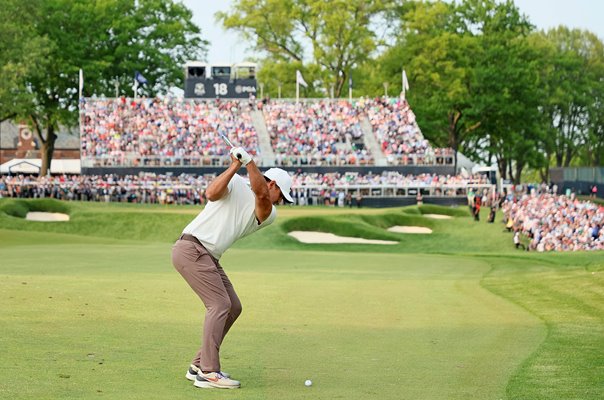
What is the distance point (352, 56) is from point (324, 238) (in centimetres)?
5881

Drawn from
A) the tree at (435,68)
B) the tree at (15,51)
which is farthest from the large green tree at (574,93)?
the tree at (15,51)

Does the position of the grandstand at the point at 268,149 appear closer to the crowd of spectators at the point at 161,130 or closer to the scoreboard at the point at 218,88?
the crowd of spectators at the point at 161,130

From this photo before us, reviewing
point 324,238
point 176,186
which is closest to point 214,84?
point 176,186

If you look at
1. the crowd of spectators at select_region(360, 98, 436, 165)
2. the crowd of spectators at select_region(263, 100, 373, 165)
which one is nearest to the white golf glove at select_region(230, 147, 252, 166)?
the crowd of spectators at select_region(263, 100, 373, 165)

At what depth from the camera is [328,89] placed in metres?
105

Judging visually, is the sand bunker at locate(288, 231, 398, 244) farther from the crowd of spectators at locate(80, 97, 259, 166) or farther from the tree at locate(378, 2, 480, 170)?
the tree at locate(378, 2, 480, 170)

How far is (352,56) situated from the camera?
103m

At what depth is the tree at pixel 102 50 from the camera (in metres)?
90.7

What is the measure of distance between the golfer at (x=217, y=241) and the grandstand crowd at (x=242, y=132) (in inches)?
2427

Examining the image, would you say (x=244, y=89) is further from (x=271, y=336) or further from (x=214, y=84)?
(x=271, y=336)

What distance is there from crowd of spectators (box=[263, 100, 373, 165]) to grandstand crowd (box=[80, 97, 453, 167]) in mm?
64

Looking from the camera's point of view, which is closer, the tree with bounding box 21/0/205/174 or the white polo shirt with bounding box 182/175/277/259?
the white polo shirt with bounding box 182/175/277/259

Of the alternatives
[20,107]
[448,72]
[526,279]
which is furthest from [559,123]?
[526,279]

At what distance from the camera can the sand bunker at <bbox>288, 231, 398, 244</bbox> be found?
150ft
